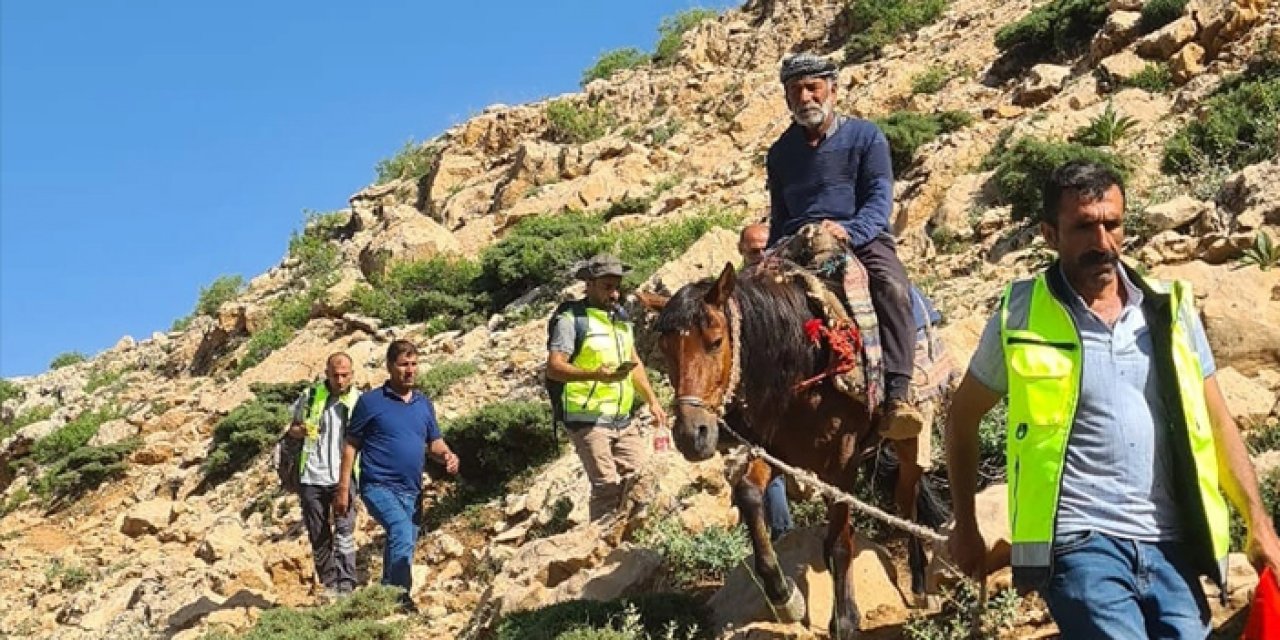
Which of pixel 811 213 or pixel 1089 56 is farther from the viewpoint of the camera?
pixel 1089 56

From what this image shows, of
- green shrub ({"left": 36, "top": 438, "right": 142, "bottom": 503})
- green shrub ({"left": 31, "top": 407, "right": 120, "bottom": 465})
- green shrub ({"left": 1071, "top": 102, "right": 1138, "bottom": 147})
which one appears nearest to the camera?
green shrub ({"left": 1071, "top": 102, "right": 1138, "bottom": 147})

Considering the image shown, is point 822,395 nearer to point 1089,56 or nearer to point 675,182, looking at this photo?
point 1089,56

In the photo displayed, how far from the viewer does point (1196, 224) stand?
1068 cm

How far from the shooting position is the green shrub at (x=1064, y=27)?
63.6ft

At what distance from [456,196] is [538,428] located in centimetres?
1590

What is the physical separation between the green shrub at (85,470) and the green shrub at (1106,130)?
14.9 meters

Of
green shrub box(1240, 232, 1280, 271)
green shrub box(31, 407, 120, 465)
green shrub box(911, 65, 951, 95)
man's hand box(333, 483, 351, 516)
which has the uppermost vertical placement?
green shrub box(911, 65, 951, 95)

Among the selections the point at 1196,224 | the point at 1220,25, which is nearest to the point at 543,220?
the point at 1220,25

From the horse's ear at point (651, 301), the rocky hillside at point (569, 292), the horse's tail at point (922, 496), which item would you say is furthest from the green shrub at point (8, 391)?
the horse's tail at point (922, 496)

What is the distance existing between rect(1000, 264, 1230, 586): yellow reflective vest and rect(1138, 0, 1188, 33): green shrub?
1570cm

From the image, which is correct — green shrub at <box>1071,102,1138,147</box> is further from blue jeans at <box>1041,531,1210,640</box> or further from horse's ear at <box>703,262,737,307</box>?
blue jeans at <box>1041,531,1210,640</box>

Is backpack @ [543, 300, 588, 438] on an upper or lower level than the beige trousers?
upper

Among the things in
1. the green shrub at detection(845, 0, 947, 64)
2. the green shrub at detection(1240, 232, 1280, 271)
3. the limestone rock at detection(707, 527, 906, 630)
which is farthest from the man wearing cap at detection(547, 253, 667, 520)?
the green shrub at detection(845, 0, 947, 64)

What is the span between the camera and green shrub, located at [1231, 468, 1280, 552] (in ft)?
16.9
